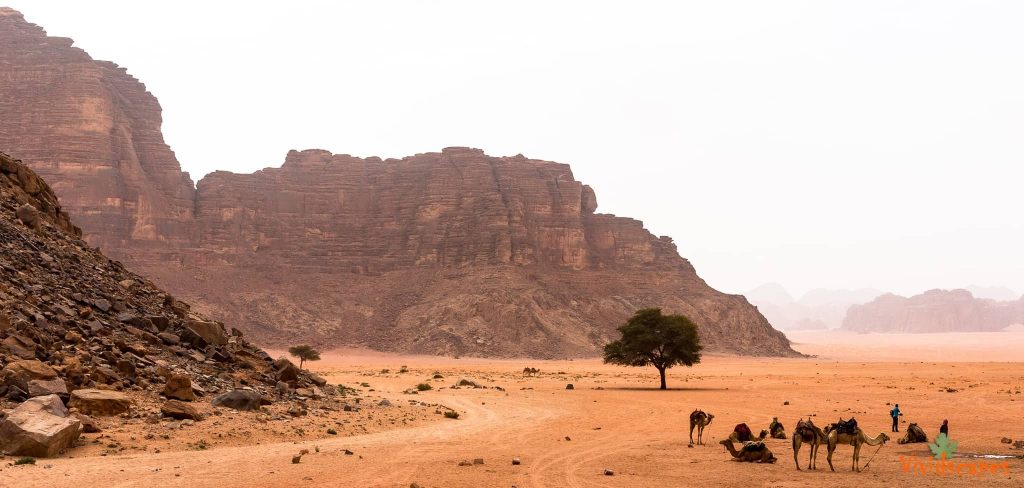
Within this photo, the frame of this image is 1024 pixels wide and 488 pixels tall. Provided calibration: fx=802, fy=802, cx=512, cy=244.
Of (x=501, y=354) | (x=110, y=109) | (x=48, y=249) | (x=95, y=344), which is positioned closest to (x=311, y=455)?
(x=95, y=344)

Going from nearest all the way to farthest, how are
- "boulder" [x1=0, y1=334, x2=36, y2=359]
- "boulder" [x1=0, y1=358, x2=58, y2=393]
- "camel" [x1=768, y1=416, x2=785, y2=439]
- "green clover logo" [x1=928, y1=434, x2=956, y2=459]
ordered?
"boulder" [x1=0, y1=358, x2=58, y2=393]
"green clover logo" [x1=928, y1=434, x2=956, y2=459]
"boulder" [x1=0, y1=334, x2=36, y2=359]
"camel" [x1=768, y1=416, x2=785, y2=439]

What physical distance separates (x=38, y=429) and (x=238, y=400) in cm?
685

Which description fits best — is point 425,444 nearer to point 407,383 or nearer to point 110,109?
point 407,383

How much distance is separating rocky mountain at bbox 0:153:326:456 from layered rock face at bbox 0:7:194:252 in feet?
300

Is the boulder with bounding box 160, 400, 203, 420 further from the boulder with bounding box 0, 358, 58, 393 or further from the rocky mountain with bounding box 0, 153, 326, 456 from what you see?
the boulder with bounding box 0, 358, 58, 393

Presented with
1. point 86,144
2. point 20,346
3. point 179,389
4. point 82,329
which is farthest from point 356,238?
point 20,346

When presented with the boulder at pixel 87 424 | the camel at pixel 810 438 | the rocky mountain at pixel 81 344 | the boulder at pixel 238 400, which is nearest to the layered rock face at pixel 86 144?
the rocky mountain at pixel 81 344

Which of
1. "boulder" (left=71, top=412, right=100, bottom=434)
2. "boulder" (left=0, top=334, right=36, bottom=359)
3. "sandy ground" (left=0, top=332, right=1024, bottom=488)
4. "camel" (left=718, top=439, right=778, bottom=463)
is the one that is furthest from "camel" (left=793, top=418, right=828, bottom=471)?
"boulder" (left=0, top=334, right=36, bottom=359)

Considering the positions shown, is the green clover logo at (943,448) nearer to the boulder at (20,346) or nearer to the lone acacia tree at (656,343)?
the boulder at (20,346)

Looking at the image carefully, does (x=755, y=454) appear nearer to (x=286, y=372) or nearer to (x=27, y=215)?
(x=286, y=372)

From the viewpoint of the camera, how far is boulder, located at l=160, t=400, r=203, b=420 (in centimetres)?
2016

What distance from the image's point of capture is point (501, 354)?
100312mm

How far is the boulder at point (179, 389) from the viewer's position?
21.8 m

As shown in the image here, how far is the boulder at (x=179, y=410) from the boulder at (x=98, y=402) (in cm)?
89
